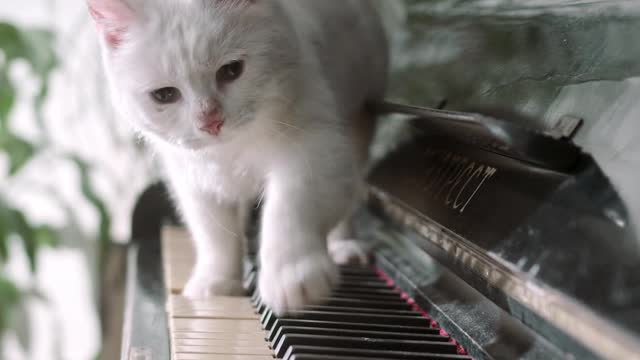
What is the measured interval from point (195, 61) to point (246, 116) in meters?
0.11

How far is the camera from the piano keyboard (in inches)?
37.8

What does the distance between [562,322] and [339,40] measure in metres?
0.92

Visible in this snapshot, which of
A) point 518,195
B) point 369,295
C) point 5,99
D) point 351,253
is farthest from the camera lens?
point 5,99

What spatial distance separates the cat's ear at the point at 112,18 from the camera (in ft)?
3.82

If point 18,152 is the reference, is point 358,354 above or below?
below

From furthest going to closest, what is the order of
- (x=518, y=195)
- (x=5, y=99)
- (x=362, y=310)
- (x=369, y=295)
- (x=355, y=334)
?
1. (x=5, y=99)
2. (x=369, y=295)
3. (x=362, y=310)
4. (x=355, y=334)
5. (x=518, y=195)

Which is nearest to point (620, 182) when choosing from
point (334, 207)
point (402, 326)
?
point (402, 326)

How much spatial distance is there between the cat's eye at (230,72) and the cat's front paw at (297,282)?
26cm

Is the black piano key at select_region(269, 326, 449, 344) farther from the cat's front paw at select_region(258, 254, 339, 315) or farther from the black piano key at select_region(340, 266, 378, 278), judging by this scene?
the black piano key at select_region(340, 266, 378, 278)

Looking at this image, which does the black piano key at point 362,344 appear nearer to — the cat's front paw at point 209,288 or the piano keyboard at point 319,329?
the piano keyboard at point 319,329

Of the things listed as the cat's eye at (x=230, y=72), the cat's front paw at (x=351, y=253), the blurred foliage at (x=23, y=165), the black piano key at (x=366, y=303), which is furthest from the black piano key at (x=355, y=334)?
the blurred foliage at (x=23, y=165)

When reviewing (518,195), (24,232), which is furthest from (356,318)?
(24,232)

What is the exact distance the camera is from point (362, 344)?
97 cm

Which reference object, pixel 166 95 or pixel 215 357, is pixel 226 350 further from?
pixel 166 95
